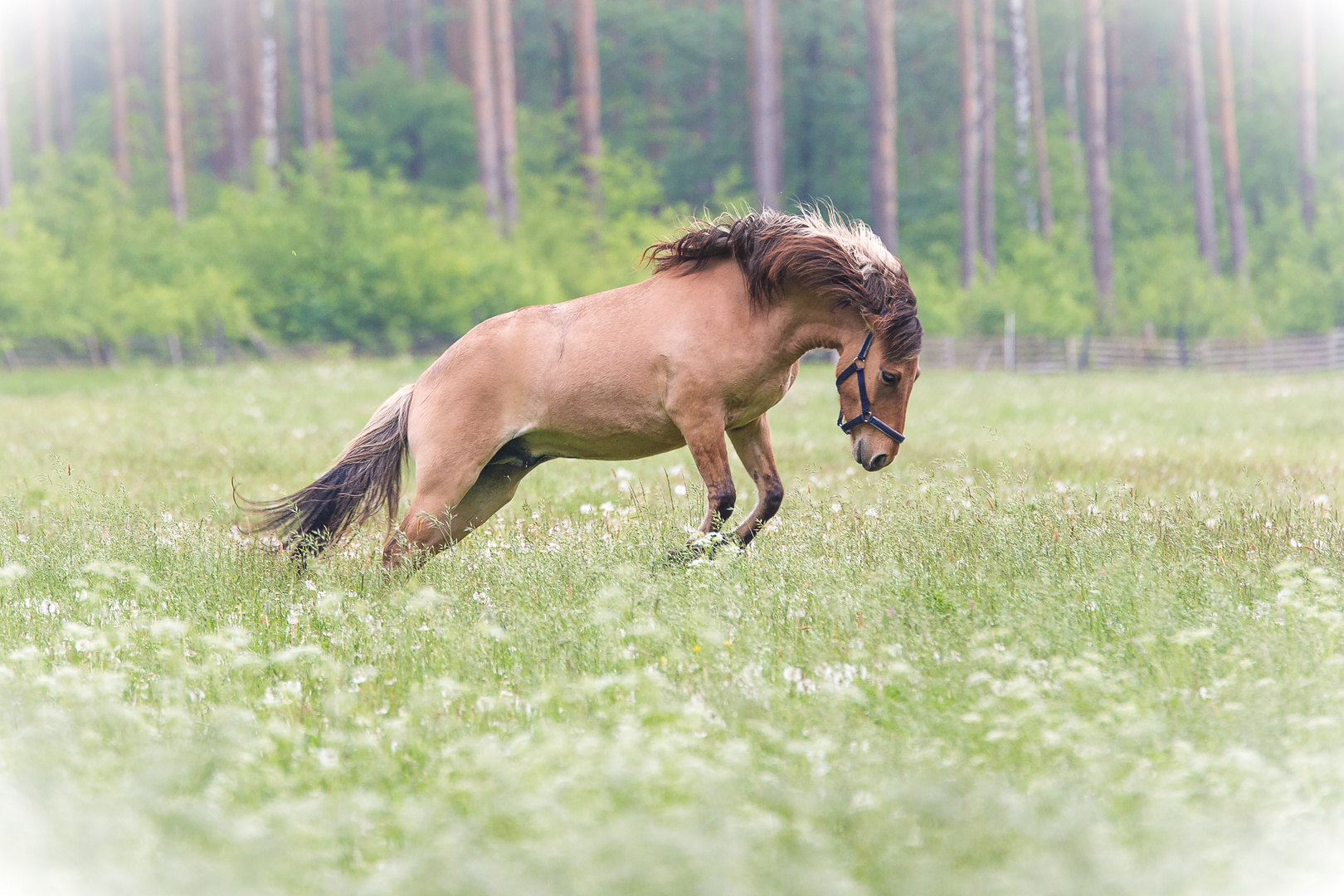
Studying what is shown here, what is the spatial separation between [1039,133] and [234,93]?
35.1 m

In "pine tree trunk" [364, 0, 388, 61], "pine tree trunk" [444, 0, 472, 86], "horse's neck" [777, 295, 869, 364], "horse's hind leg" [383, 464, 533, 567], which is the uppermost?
"pine tree trunk" [364, 0, 388, 61]

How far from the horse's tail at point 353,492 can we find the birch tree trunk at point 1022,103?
46990 millimetres

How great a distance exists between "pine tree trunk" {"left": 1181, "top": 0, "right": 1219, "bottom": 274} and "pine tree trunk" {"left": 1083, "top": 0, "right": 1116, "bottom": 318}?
3056mm

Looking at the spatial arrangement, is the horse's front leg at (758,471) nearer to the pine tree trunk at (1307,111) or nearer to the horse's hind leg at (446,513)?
the horse's hind leg at (446,513)

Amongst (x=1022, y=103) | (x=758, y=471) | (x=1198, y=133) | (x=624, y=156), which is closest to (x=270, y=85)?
(x=624, y=156)

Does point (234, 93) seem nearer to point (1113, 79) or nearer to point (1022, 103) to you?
point (1022, 103)

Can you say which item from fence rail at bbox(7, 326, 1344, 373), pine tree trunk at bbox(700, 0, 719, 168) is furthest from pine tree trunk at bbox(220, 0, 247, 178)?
fence rail at bbox(7, 326, 1344, 373)

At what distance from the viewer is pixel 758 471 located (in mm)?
6875

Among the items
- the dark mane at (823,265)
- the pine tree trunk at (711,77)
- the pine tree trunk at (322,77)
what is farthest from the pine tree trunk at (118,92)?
the dark mane at (823,265)

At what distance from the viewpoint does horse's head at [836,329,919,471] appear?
6359mm

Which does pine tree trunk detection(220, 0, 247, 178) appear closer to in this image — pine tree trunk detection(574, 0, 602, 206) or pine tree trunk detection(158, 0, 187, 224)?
pine tree trunk detection(158, 0, 187, 224)

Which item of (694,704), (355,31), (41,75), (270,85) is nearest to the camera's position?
(694,704)

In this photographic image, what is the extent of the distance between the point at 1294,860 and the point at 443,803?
2286 mm

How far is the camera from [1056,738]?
3482 millimetres
